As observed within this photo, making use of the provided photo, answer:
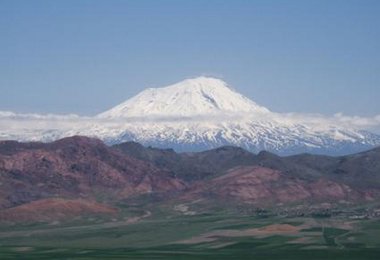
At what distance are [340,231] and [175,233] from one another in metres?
38.1

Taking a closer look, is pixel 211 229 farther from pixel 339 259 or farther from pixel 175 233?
pixel 339 259

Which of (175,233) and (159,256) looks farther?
(175,233)

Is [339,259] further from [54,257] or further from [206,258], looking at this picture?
[54,257]

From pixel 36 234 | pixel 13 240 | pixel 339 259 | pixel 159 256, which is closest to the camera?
pixel 339 259

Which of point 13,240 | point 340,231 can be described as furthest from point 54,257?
point 340,231

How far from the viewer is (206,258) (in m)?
138

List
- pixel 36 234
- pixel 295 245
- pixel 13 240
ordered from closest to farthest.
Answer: pixel 295 245 → pixel 13 240 → pixel 36 234

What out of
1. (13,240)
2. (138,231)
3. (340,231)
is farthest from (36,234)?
(340,231)

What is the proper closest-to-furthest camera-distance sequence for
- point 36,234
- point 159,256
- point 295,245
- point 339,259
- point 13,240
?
point 339,259 → point 159,256 → point 295,245 → point 13,240 → point 36,234

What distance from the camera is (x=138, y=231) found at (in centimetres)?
19000

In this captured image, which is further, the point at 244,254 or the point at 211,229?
the point at 211,229

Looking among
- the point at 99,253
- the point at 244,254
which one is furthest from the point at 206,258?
the point at 99,253

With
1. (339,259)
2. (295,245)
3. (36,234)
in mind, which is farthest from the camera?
(36,234)

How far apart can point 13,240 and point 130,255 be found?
136 ft
